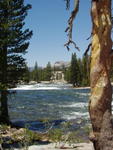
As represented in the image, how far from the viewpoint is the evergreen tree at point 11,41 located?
98.2 feet

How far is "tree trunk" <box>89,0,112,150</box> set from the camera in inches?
207

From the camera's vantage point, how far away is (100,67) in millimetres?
5277

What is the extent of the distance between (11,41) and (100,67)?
2587 centimetres

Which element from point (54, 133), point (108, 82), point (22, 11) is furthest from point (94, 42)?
point (22, 11)

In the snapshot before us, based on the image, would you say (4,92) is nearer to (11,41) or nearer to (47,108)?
(11,41)

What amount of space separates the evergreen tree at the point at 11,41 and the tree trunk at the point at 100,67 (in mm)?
24430

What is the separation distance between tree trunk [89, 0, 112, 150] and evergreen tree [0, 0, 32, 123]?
24.4 metres

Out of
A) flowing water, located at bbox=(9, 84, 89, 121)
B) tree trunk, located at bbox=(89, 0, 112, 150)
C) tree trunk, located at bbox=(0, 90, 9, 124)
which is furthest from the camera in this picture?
flowing water, located at bbox=(9, 84, 89, 121)

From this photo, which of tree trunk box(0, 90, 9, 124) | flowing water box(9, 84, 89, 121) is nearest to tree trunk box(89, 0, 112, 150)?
flowing water box(9, 84, 89, 121)

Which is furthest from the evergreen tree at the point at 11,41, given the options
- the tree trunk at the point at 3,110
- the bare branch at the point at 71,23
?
the bare branch at the point at 71,23

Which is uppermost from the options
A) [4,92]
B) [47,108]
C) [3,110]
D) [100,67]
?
[100,67]

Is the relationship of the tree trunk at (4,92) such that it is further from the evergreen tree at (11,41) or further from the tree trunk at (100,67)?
the tree trunk at (100,67)

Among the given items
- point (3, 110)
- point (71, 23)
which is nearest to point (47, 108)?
point (3, 110)

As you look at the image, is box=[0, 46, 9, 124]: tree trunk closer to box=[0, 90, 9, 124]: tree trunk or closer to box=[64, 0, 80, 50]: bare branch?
box=[0, 90, 9, 124]: tree trunk
